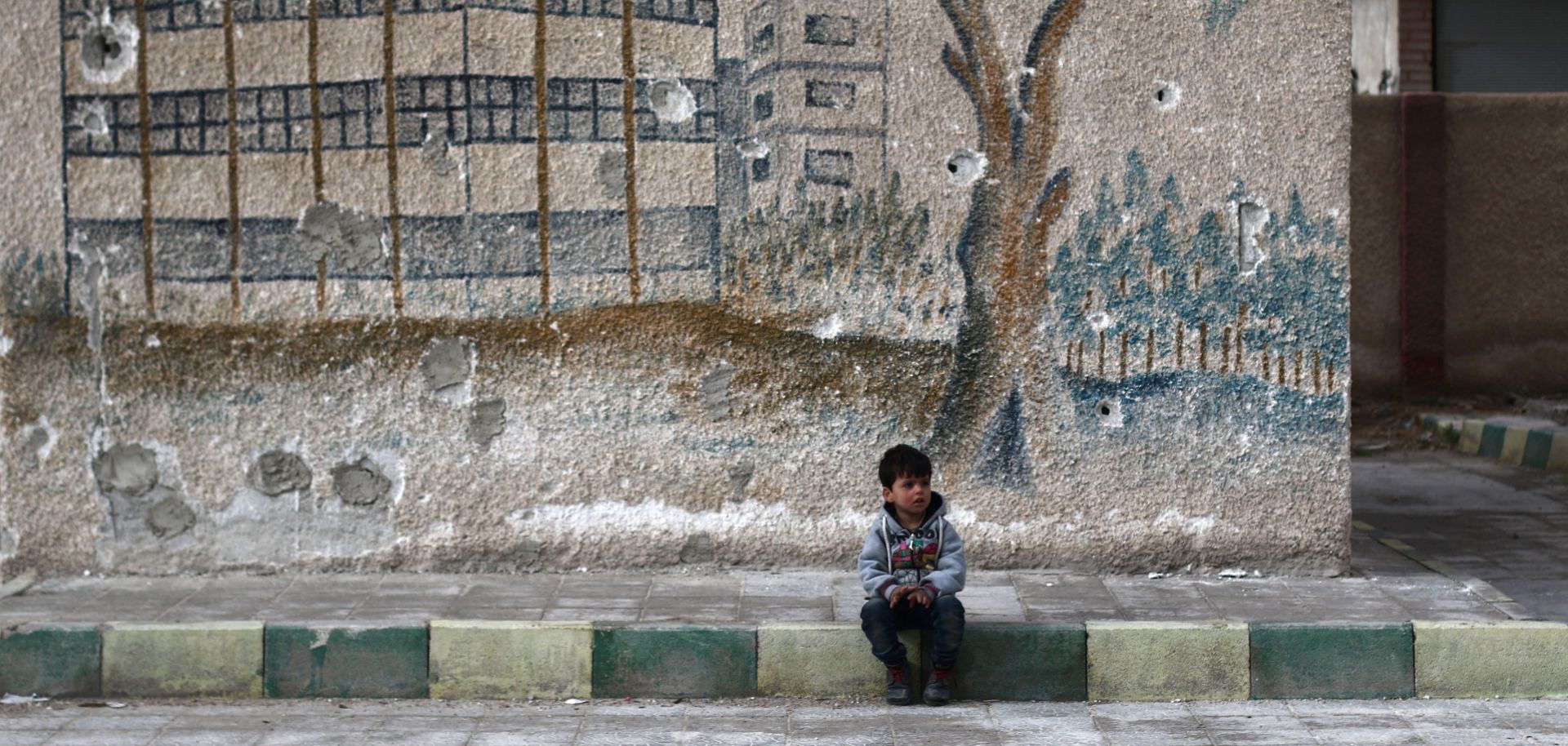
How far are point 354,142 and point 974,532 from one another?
8.71ft

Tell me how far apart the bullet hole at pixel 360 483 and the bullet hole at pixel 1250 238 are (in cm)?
319

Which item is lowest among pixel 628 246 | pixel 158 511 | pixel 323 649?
pixel 323 649

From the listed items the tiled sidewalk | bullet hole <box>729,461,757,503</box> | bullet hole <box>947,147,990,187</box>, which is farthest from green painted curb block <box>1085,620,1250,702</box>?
bullet hole <box>947,147,990,187</box>

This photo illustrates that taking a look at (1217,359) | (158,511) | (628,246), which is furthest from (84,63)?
(1217,359)

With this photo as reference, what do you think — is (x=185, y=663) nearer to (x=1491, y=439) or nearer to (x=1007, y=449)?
(x=1007, y=449)

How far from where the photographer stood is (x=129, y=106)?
19.3ft

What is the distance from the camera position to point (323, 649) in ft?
16.9

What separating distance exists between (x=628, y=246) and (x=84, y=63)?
6.84ft

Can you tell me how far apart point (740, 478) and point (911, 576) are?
106 cm

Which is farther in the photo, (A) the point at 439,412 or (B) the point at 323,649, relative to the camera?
(A) the point at 439,412

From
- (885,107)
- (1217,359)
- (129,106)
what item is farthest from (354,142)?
(1217,359)

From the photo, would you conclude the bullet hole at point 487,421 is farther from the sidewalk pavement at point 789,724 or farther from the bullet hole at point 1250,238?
the bullet hole at point 1250,238

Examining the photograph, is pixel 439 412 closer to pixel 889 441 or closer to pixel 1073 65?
pixel 889 441

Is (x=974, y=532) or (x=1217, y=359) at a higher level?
(x=1217, y=359)
